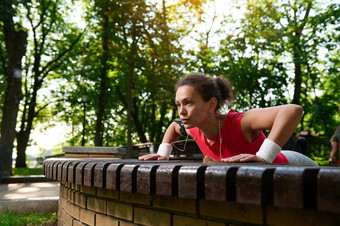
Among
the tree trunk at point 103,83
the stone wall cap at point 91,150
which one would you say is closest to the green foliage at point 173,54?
the tree trunk at point 103,83

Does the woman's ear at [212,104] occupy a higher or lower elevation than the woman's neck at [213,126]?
higher

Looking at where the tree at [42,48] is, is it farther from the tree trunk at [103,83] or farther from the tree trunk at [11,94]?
the tree trunk at [11,94]

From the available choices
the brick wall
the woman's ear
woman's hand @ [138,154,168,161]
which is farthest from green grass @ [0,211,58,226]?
the woman's ear

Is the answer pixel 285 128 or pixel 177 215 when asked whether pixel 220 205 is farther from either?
pixel 285 128

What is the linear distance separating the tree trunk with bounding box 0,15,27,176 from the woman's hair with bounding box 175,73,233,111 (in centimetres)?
1107

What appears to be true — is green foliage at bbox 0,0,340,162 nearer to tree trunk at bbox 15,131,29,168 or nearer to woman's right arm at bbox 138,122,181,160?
tree trunk at bbox 15,131,29,168

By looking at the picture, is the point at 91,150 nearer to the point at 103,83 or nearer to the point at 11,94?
the point at 11,94

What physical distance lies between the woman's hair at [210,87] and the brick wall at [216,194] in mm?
1003

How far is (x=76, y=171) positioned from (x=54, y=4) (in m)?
21.8

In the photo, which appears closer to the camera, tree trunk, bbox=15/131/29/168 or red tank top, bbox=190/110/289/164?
red tank top, bbox=190/110/289/164

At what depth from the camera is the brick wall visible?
3.49ft

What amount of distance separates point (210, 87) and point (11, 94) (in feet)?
37.3

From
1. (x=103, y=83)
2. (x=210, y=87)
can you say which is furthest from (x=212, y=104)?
(x=103, y=83)

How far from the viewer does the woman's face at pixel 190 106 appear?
2.52 m
